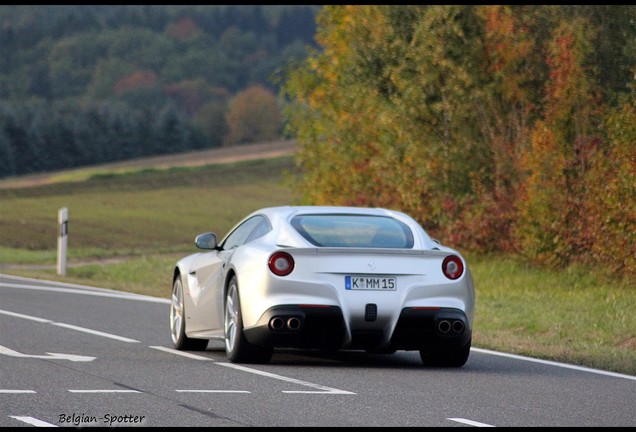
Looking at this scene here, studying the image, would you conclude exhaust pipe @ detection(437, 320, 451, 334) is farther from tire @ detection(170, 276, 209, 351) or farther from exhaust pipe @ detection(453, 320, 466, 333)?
tire @ detection(170, 276, 209, 351)

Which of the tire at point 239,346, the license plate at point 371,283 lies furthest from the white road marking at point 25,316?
the license plate at point 371,283

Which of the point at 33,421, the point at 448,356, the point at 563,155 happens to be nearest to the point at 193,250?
the point at 563,155

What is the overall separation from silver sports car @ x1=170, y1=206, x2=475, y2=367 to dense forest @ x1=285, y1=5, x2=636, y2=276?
24.6ft

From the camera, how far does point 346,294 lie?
1202 centimetres

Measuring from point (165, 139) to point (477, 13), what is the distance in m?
120

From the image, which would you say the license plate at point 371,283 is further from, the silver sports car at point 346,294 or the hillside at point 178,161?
the hillside at point 178,161

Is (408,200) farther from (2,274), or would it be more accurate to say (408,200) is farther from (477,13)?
(2,274)

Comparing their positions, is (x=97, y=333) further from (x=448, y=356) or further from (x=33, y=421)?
(x=33, y=421)

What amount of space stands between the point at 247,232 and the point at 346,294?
1923 mm

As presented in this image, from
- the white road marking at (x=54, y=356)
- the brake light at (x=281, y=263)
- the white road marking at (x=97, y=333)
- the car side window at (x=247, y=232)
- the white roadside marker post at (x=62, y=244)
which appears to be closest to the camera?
the brake light at (x=281, y=263)

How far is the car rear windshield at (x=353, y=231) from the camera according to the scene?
497 inches

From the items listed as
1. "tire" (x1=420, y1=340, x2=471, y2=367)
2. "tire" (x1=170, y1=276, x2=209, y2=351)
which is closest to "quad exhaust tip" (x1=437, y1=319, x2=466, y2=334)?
"tire" (x1=420, y1=340, x2=471, y2=367)

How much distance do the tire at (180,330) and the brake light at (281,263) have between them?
7.15 feet

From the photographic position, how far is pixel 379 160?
27406 millimetres
